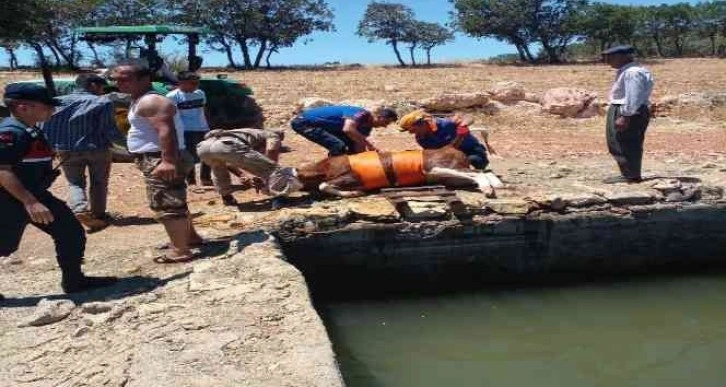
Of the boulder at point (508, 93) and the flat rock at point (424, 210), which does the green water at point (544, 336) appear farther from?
the boulder at point (508, 93)

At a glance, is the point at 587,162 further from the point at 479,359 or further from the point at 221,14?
the point at 221,14

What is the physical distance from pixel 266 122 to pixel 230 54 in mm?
20059

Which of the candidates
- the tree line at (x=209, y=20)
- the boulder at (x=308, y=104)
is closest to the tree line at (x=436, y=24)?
the tree line at (x=209, y=20)

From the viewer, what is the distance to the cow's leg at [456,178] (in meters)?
5.91

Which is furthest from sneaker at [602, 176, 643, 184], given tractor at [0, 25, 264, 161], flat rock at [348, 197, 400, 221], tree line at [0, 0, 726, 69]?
tree line at [0, 0, 726, 69]

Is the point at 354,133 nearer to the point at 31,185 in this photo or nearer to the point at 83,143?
the point at 83,143

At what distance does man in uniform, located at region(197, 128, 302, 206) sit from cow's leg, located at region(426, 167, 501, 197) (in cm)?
116

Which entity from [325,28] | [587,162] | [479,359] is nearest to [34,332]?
[479,359]

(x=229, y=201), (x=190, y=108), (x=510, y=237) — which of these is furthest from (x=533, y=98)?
(x=229, y=201)

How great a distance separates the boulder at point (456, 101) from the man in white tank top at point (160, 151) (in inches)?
363

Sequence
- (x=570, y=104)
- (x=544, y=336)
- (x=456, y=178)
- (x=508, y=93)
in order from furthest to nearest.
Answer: (x=508, y=93), (x=570, y=104), (x=456, y=178), (x=544, y=336)

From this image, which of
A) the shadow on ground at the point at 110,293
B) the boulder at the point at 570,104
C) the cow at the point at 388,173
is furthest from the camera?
the boulder at the point at 570,104

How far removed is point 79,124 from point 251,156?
53.0 inches

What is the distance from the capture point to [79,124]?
5.34 m
